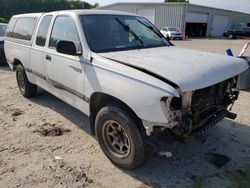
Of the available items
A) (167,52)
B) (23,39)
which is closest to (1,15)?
(23,39)

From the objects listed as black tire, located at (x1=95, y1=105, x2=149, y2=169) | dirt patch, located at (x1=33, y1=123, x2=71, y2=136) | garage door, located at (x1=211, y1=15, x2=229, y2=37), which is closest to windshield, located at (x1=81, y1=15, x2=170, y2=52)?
black tire, located at (x1=95, y1=105, x2=149, y2=169)

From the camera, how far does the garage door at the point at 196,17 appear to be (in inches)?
1454

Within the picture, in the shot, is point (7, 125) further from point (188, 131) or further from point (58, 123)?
point (188, 131)

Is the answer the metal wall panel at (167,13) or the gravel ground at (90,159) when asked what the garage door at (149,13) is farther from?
the gravel ground at (90,159)

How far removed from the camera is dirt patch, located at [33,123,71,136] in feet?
14.4

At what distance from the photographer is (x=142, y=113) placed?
2.76m

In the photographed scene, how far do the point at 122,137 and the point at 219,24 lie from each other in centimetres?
4536

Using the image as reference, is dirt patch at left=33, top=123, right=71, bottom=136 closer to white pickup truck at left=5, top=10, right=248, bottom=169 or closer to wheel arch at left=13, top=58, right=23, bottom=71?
white pickup truck at left=5, top=10, right=248, bottom=169

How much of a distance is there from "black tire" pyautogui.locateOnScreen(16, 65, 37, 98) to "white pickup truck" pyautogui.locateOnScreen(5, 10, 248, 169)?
1.11 m

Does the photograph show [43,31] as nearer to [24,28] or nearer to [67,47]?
[24,28]

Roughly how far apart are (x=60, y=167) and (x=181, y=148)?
5.95 feet

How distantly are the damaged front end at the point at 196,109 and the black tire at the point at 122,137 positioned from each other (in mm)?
271

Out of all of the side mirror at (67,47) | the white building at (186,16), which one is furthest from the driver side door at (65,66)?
the white building at (186,16)

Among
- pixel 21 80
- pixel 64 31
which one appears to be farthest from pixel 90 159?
pixel 21 80
